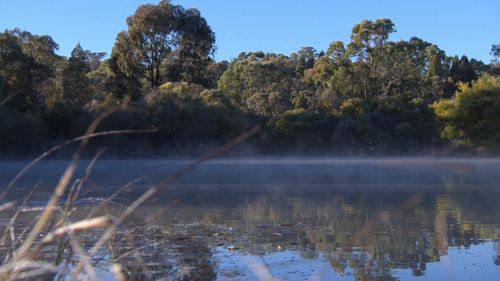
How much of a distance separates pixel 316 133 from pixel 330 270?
29977mm

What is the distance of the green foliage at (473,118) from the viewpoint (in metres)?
34.0

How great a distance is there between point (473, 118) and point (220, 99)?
501 inches

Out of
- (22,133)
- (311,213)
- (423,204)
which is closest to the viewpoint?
(311,213)

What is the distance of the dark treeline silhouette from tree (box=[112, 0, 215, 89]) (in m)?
0.06

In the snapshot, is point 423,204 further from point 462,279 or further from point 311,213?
point 462,279

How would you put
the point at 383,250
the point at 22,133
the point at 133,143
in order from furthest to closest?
the point at 133,143, the point at 22,133, the point at 383,250

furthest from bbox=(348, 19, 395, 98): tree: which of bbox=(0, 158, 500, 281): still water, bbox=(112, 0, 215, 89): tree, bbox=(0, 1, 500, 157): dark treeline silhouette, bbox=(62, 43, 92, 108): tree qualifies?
bbox=(0, 158, 500, 281): still water

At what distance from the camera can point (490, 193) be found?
43.0 ft

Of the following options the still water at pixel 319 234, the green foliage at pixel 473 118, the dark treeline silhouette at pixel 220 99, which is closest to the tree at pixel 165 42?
the dark treeline silhouette at pixel 220 99

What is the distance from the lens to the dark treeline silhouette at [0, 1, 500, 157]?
1282 inches

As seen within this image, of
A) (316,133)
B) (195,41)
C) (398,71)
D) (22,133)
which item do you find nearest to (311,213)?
(22,133)

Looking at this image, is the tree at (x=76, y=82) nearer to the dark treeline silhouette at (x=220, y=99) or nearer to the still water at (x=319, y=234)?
the dark treeline silhouette at (x=220, y=99)

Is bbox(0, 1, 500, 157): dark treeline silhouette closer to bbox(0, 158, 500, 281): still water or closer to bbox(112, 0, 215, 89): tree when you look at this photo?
bbox(112, 0, 215, 89): tree

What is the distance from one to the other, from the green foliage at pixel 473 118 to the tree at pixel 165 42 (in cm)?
1451
